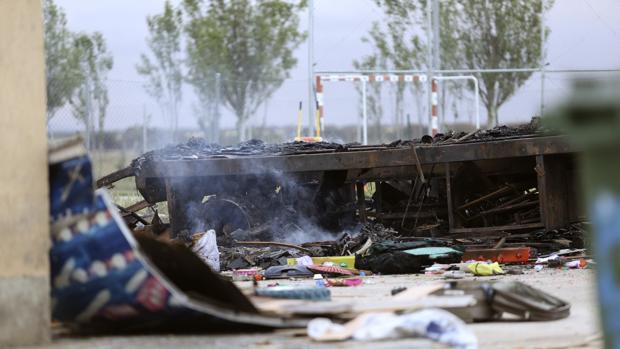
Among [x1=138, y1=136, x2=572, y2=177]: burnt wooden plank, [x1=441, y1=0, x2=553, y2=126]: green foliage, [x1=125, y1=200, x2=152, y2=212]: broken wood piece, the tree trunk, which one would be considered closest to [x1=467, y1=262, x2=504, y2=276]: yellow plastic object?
[x1=138, y1=136, x2=572, y2=177]: burnt wooden plank

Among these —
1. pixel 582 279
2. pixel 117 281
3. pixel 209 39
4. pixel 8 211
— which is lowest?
pixel 582 279

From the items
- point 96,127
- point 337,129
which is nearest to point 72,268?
point 96,127

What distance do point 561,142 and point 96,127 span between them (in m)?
13.3

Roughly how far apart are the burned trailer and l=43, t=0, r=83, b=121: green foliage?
8.26m

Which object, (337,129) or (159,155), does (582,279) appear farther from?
(337,129)

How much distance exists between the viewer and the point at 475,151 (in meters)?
14.8

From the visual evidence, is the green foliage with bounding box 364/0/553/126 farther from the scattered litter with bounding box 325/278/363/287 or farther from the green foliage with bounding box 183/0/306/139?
the scattered litter with bounding box 325/278/363/287

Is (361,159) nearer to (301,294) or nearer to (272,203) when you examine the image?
(272,203)

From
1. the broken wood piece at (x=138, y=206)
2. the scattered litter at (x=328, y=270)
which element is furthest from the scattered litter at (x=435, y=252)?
the broken wood piece at (x=138, y=206)

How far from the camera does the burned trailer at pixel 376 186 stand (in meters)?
14.9

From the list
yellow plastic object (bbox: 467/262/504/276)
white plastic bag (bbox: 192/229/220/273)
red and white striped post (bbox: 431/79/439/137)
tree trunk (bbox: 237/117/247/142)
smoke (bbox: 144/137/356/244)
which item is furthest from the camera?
tree trunk (bbox: 237/117/247/142)

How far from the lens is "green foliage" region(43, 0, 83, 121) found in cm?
2530

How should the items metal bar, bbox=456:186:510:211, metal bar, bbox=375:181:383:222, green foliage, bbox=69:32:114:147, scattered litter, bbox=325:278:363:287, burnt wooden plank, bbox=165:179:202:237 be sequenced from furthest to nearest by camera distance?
green foliage, bbox=69:32:114:147 < metal bar, bbox=375:181:383:222 < burnt wooden plank, bbox=165:179:202:237 < metal bar, bbox=456:186:510:211 < scattered litter, bbox=325:278:363:287

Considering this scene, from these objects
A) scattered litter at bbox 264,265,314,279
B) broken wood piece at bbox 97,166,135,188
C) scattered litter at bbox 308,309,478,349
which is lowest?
scattered litter at bbox 264,265,314,279
